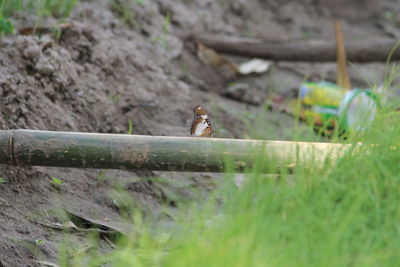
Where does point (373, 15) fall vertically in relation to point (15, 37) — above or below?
above

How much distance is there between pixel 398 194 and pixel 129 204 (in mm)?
1592

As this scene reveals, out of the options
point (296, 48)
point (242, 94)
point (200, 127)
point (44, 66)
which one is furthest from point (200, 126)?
point (296, 48)

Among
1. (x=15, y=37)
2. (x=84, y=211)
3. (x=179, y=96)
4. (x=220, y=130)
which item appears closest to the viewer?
(x=84, y=211)

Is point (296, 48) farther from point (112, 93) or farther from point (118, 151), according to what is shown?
point (118, 151)

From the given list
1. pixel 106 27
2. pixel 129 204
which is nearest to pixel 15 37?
pixel 106 27

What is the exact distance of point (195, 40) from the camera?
6.07 metres

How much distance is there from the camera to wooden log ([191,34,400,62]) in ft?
18.8

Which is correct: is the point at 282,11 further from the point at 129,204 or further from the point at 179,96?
the point at 129,204

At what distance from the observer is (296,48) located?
603 cm

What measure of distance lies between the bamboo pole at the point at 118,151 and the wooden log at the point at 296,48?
3.36m

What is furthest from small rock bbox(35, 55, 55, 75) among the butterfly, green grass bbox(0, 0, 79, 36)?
the butterfly

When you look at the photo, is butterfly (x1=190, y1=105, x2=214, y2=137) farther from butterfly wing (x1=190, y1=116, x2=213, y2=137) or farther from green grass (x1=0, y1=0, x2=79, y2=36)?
green grass (x1=0, y1=0, x2=79, y2=36)

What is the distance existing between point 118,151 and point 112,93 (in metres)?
1.76

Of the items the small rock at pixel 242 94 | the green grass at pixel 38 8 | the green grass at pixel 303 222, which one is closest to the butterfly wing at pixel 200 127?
the green grass at pixel 303 222
